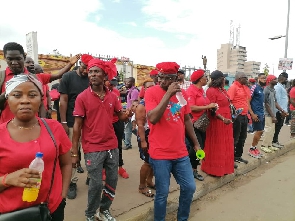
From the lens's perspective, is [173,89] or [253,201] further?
[253,201]

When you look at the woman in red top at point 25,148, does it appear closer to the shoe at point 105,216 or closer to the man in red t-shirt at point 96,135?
the man in red t-shirt at point 96,135

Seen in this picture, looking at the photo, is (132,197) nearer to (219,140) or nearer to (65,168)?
(219,140)

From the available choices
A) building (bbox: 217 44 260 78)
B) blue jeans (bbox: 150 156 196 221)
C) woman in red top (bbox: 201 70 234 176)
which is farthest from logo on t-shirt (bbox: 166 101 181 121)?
building (bbox: 217 44 260 78)

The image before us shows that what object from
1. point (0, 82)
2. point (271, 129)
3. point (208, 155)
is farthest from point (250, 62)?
point (0, 82)

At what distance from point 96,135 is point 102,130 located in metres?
0.08

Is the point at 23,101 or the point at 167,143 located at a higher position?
the point at 23,101

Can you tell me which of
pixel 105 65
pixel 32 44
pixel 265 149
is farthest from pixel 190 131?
pixel 265 149

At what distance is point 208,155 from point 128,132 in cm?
262

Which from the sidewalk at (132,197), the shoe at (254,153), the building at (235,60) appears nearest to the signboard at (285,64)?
the shoe at (254,153)

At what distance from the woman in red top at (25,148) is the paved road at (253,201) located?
248cm

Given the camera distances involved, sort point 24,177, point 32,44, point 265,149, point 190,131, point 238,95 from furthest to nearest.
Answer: point 265,149 < point 32,44 < point 238,95 < point 190,131 < point 24,177

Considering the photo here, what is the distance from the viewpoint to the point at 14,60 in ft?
9.08

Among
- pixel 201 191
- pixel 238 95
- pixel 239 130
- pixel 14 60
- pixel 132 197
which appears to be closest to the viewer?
pixel 14 60

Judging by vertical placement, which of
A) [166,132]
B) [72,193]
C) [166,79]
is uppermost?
[166,79]
